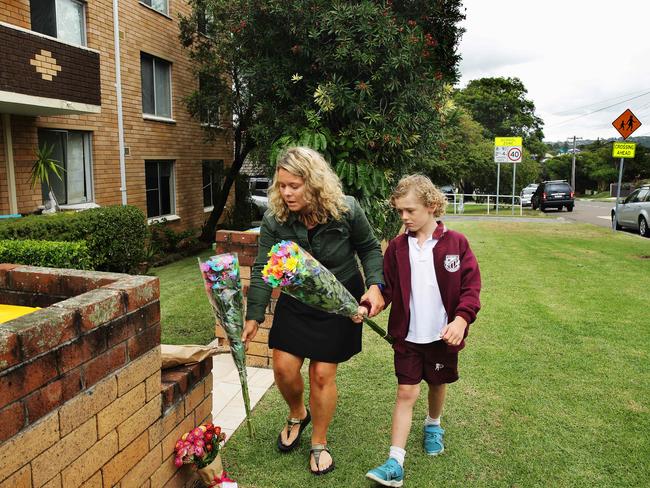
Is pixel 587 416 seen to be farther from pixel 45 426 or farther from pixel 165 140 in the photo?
pixel 165 140

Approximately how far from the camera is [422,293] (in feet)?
10.1

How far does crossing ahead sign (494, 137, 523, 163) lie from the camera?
2314 cm

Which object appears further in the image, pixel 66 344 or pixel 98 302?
pixel 98 302

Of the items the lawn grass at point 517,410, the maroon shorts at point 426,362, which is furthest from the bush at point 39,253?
the maroon shorts at point 426,362

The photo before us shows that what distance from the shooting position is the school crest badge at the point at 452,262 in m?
3.01

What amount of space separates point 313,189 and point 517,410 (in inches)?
89.1

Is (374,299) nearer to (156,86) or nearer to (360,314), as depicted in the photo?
(360,314)

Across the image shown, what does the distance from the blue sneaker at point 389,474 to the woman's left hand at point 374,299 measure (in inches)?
31.5

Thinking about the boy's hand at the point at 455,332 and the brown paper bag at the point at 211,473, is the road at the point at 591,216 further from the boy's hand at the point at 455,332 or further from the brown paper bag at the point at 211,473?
the brown paper bag at the point at 211,473

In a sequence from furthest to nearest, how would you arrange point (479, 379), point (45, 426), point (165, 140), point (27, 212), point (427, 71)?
point (165, 140), point (27, 212), point (427, 71), point (479, 379), point (45, 426)

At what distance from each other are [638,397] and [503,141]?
22759 millimetres

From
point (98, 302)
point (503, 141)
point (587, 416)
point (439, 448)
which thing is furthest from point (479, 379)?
point (503, 141)

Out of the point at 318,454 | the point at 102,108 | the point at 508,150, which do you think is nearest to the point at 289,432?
the point at 318,454

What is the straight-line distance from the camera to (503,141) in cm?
2530
